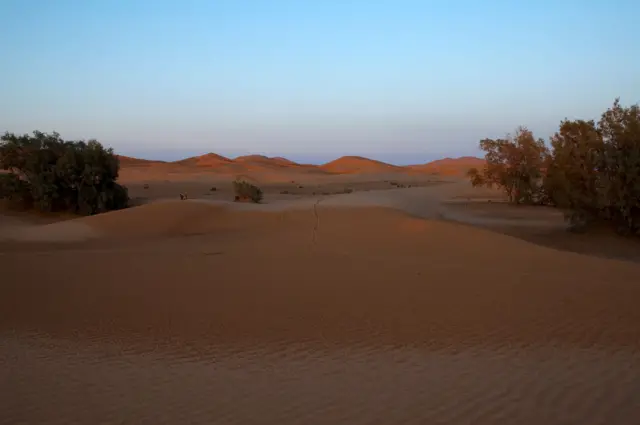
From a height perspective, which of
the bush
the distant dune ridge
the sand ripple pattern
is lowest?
the sand ripple pattern

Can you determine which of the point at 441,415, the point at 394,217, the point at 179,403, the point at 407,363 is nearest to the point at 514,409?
the point at 441,415

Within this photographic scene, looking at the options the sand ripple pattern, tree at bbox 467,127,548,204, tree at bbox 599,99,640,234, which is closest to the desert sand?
the sand ripple pattern

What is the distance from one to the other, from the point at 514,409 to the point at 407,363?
64.7 inches

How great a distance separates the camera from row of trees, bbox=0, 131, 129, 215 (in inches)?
945

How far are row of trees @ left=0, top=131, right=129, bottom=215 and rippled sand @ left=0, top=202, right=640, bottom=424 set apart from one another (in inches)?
394

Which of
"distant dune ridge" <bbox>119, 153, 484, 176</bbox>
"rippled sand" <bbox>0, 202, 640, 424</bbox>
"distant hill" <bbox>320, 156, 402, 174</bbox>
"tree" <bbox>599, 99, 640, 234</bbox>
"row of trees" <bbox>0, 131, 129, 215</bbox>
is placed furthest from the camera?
"distant hill" <bbox>320, 156, 402, 174</bbox>

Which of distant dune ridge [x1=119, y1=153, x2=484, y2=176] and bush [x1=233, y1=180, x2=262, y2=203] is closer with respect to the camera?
bush [x1=233, y1=180, x2=262, y2=203]

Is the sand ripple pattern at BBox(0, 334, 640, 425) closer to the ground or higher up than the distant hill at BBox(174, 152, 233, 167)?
closer to the ground

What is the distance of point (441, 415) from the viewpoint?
15.8 feet

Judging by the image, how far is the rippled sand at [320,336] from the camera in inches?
200

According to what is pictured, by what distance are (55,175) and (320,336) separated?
2014 cm

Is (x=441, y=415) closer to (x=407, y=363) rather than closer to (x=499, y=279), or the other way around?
(x=407, y=363)

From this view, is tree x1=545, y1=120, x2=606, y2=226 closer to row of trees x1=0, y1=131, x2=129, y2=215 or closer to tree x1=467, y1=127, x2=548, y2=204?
tree x1=467, y1=127, x2=548, y2=204

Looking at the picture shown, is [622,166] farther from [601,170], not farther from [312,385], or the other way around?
[312,385]
